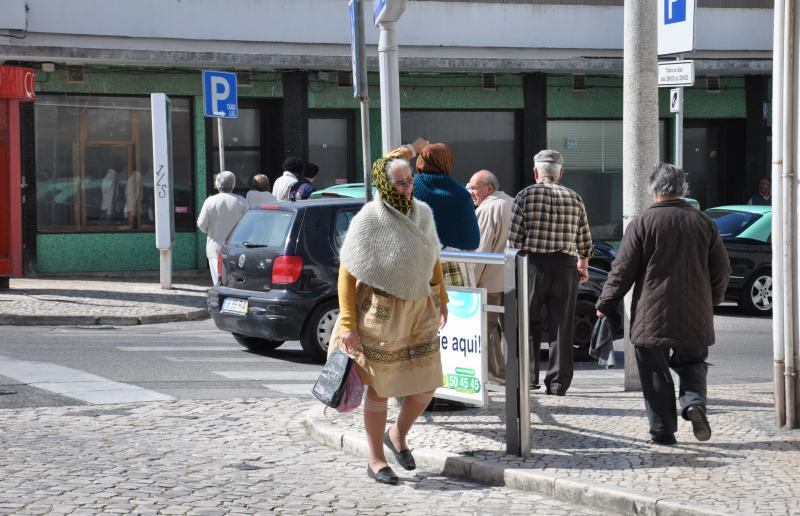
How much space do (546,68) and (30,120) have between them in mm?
9403

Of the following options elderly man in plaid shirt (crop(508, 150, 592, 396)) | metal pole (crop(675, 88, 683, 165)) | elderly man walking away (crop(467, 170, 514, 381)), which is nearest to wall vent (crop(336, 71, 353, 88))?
metal pole (crop(675, 88, 683, 165))

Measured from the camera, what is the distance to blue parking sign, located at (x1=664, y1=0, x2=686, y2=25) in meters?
11.2

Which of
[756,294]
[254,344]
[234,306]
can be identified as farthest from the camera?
[756,294]

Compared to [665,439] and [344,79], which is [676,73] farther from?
[344,79]

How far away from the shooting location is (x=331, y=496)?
7027 millimetres

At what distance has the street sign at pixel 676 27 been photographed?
11.2 metres

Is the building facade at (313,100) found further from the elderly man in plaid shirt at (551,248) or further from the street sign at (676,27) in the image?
the elderly man in plaid shirt at (551,248)

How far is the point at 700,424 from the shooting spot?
7785mm

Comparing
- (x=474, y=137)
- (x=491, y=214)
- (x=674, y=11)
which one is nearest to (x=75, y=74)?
(x=474, y=137)

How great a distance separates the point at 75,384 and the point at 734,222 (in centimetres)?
1095

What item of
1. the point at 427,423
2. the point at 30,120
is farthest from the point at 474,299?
the point at 30,120

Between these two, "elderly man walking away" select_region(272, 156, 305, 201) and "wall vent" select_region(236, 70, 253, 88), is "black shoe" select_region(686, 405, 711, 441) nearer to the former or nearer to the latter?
"elderly man walking away" select_region(272, 156, 305, 201)

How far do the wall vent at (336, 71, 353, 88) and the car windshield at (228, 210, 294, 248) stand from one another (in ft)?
39.1

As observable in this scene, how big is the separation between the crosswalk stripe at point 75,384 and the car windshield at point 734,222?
10.3 metres
